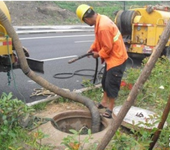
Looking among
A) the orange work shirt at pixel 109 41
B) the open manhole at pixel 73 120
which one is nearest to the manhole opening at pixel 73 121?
the open manhole at pixel 73 120

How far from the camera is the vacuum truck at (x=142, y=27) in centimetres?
841

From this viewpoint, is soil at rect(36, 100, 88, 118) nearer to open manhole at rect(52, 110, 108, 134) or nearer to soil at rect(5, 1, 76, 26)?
open manhole at rect(52, 110, 108, 134)

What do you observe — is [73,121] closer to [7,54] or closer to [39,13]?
[7,54]

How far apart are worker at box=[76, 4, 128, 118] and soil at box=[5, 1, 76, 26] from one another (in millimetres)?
17191

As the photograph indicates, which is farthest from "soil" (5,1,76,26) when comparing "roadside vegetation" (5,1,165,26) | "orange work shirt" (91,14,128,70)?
"orange work shirt" (91,14,128,70)

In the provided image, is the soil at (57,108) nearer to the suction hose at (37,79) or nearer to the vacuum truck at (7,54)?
the suction hose at (37,79)

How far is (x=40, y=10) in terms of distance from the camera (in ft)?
81.6

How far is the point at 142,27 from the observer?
8.61 meters

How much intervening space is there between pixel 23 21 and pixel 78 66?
47.7ft

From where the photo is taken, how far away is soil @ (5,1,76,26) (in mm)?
22234

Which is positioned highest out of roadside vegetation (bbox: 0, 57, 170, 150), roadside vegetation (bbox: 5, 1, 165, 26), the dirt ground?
roadside vegetation (bbox: 0, 57, 170, 150)

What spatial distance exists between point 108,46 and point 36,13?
21.1 meters

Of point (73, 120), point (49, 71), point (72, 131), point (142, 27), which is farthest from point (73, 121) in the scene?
point (142, 27)

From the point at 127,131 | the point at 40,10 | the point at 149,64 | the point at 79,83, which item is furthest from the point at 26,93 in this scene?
the point at 40,10
